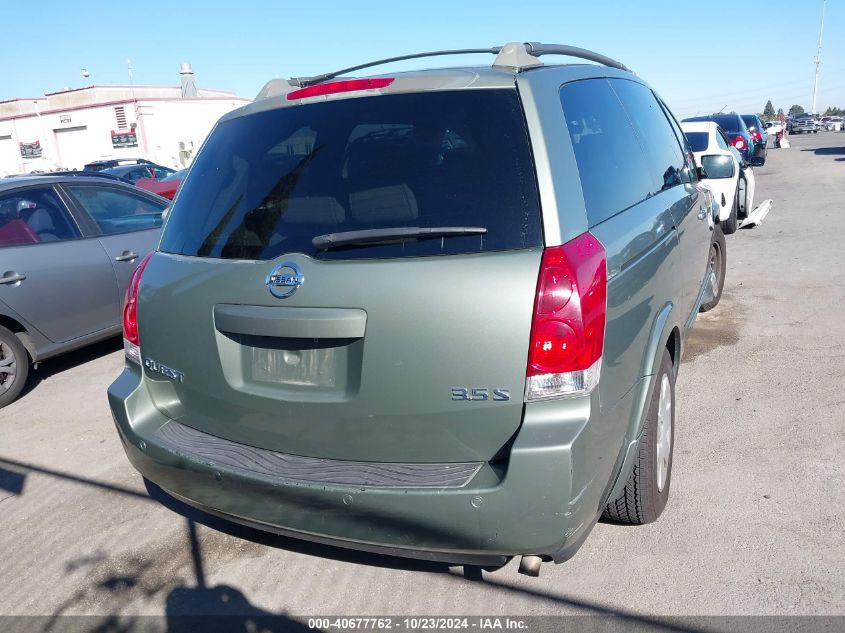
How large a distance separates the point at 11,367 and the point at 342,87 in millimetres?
4044

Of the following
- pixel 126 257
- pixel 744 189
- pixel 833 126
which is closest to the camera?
pixel 126 257

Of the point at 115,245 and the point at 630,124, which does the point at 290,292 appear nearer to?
the point at 630,124

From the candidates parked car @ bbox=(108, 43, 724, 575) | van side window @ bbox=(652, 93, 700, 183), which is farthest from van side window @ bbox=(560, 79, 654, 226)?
van side window @ bbox=(652, 93, 700, 183)

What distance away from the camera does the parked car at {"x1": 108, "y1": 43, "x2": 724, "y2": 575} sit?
2.29 meters

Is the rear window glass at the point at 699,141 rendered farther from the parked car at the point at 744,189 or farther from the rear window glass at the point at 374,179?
the rear window glass at the point at 374,179

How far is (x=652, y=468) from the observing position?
10.1 feet

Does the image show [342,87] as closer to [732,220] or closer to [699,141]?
[732,220]

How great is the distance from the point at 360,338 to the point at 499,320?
1.53ft

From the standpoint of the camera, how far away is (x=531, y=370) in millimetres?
2281

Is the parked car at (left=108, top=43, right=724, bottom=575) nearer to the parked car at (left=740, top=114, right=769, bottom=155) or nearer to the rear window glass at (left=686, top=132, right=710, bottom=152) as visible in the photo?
the rear window glass at (left=686, top=132, right=710, bottom=152)

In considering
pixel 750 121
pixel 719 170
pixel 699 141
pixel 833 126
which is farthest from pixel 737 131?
pixel 833 126

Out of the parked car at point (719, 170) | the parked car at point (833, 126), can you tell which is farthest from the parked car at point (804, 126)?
the parked car at point (719, 170)

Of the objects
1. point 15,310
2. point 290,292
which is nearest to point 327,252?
point 290,292

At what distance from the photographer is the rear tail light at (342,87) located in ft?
8.89
